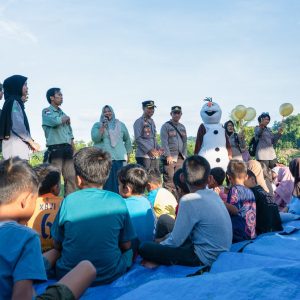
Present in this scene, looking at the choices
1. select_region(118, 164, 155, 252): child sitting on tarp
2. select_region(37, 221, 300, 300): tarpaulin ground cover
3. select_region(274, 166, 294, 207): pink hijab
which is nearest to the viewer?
select_region(37, 221, 300, 300): tarpaulin ground cover

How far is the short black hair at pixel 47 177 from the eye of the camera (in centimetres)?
319

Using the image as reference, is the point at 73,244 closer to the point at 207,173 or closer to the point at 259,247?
the point at 207,173

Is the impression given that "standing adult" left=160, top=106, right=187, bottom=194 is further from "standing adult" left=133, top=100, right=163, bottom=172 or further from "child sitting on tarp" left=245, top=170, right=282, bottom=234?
"child sitting on tarp" left=245, top=170, right=282, bottom=234

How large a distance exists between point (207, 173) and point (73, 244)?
3.85 feet

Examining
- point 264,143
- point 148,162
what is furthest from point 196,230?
point 264,143

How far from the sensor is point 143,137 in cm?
672

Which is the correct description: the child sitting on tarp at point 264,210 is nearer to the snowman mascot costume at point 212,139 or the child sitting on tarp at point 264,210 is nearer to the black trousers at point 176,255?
the black trousers at point 176,255

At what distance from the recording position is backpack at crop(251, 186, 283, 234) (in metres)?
Result: 4.11

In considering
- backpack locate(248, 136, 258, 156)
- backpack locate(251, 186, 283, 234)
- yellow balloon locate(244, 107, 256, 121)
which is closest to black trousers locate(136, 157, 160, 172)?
backpack locate(248, 136, 258, 156)

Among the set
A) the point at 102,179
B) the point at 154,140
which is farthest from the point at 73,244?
the point at 154,140

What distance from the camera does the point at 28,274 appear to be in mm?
1528

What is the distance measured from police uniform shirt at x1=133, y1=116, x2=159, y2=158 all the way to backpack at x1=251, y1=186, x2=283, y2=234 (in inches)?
108

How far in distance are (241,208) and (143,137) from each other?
3.20 m

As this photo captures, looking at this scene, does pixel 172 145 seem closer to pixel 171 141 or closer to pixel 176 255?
pixel 171 141
